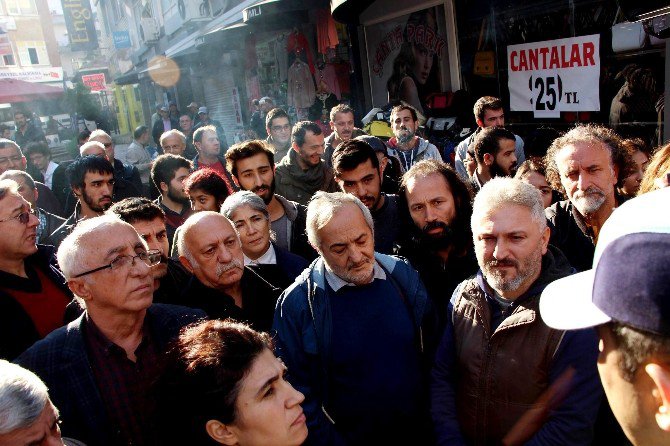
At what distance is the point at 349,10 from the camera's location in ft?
26.3

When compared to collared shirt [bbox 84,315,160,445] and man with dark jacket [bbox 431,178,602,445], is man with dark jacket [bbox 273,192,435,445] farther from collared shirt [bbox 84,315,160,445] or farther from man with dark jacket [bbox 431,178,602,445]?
collared shirt [bbox 84,315,160,445]

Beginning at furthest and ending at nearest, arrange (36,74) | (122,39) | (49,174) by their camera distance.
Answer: (36,74) < (122,39) < (49,174)

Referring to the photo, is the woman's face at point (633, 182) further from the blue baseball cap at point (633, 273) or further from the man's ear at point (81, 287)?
the man's ear at point (81, 287)

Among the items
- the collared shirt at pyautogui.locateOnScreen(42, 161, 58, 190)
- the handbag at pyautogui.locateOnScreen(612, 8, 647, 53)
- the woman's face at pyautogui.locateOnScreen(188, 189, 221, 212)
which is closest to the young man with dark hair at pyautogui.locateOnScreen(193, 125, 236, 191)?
the woman's face at pyautogui.locateOnScreen(188, 189, 221, 212)

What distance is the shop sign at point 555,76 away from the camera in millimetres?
5477

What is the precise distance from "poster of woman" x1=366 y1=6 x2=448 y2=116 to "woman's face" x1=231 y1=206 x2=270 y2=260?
5516 mm

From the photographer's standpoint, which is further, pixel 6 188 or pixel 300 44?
pixel 300 44

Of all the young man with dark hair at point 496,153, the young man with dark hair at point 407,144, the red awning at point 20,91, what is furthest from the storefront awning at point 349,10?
the red awning at point 20,91

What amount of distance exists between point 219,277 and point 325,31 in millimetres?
7409

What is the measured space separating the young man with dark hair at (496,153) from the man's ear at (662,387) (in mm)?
3558

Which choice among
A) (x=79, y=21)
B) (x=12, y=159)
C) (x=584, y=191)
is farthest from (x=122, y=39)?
(x=584, y=191)

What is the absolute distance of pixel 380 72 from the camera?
927cm

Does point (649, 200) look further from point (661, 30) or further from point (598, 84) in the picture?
point (598, 84)

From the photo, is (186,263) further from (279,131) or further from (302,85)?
(302,85)
